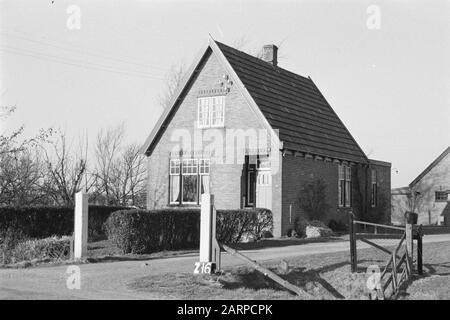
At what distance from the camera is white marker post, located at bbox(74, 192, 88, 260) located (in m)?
16.2

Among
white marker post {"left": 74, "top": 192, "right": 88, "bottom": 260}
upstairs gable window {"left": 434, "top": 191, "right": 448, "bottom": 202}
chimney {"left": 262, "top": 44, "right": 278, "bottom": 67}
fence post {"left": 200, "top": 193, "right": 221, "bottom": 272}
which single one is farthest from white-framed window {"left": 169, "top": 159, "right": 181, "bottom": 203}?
upstairs gable window {"left": 434, "top": 191, "right": 448, "bottom": 202}

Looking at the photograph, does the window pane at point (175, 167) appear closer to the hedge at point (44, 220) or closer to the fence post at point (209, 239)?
the hedge at point (44, 220)

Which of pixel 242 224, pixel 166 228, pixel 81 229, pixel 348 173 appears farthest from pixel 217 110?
pixel 81 229

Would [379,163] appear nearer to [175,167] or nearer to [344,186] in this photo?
[344,186]

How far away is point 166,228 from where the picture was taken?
61.1 ft

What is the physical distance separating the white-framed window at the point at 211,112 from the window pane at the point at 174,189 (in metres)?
2.58

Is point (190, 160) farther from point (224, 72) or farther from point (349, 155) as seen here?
point (349, 155)

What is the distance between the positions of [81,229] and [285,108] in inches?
525

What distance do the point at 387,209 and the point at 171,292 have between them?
77.6ft

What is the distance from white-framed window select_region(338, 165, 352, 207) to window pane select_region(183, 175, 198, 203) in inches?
266

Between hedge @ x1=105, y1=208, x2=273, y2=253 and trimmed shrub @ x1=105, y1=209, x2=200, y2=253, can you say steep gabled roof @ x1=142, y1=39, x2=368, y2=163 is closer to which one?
hedge @ x1=105, y1=208, x2=273, y2=253

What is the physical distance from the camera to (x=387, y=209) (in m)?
33.1

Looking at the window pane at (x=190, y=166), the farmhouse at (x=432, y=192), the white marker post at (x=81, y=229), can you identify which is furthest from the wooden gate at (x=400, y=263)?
the farmhouse at (x=432, y=192)
